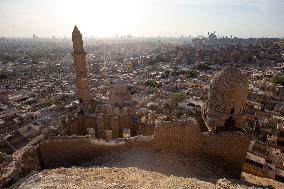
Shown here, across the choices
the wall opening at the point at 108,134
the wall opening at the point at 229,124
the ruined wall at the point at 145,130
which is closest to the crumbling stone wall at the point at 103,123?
the ruined wall at the point at 145,130

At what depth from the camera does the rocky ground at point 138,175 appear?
414 inches

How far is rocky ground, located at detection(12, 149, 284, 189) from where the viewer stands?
10.5m

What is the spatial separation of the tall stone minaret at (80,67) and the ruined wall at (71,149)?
23.3 ft

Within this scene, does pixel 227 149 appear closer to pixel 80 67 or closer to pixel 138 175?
pixel 138 175

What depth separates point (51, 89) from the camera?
50.2 m

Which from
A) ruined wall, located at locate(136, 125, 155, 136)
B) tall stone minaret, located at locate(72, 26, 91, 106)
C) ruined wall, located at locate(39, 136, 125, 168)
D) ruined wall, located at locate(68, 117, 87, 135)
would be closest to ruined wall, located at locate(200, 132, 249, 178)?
ruined wall, located at locate(136, 125, 155, 136)

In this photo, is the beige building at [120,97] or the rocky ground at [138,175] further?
the beige building at [120,97]

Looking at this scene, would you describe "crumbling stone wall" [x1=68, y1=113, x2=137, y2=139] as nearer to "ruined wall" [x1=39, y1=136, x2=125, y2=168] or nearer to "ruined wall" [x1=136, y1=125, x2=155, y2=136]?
"ruined wall" [x1=136, y1=125, x2=155, y2=136]

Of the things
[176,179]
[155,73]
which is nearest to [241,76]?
[176,179]

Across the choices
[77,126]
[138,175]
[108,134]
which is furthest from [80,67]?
[138,175]

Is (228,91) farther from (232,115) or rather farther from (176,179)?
(176,179)

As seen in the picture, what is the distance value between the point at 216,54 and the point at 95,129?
83.9 meters

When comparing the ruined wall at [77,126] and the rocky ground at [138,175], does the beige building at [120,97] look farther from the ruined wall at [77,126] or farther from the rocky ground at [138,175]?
the rocky ground at [138,175]

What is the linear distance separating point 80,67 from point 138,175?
11434 millimetres
